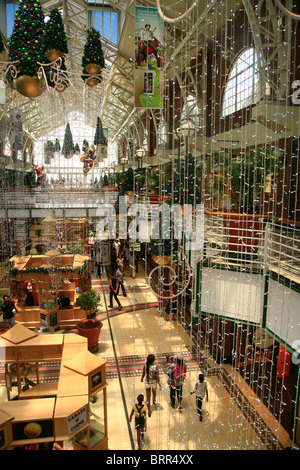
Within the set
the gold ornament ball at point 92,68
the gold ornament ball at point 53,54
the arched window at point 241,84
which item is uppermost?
the arched window at point 241,84

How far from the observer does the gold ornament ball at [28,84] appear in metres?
4.43

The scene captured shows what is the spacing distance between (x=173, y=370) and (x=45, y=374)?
8.55 feet

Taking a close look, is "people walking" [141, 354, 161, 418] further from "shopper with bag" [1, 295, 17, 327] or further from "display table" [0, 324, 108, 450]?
"shopper with bag" [1, 295, 17, 327]

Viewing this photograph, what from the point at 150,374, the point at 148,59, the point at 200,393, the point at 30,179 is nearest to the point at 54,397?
the point at 150,374

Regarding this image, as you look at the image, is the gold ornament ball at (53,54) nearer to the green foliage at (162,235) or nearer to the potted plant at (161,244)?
the green foliage at (162,235)

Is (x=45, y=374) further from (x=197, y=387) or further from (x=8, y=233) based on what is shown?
(x=8, y=233)

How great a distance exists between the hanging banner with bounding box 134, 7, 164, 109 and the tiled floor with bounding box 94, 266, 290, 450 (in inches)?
133

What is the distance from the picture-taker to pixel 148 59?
5773mm

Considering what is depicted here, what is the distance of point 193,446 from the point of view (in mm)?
5074

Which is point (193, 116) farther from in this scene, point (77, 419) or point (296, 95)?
point (77, 419)

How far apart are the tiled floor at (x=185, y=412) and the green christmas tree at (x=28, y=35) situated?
409 centimetres

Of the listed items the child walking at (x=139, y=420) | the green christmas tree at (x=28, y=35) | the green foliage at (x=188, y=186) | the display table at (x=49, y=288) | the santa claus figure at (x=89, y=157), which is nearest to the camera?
the green christmas tree at (x=28, y=35)

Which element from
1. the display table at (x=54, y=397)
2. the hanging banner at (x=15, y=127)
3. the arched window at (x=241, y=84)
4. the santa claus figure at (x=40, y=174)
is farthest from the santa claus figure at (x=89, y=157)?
the display table at (x=54, y=397)

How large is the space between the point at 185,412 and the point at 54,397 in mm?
2653
